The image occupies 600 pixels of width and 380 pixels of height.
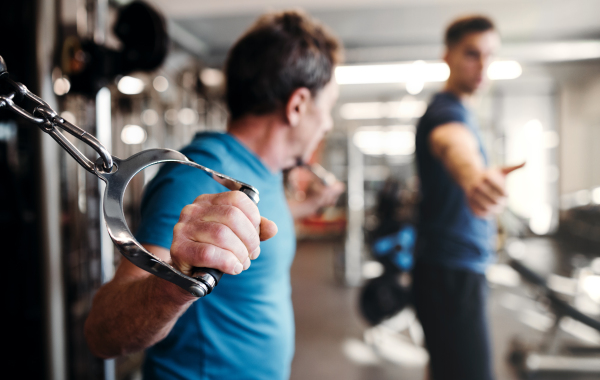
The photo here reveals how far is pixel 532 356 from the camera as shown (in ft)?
8.33

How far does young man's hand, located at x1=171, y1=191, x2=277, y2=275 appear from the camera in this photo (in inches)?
15.8

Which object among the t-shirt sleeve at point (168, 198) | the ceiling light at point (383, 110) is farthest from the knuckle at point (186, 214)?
the ceiling light at point (383, 110)

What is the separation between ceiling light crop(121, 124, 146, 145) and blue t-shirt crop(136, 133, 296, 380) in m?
2.62

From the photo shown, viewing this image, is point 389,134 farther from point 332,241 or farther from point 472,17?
point 472,17

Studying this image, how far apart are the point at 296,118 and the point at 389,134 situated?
7711 mm

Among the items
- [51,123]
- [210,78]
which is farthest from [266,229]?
[210,78]

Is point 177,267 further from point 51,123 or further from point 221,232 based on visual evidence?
point 51,123

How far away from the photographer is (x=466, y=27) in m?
1.34

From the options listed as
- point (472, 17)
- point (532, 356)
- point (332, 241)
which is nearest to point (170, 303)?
point (472, 17)

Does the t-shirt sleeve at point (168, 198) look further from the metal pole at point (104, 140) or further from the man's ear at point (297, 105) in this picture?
the metal pole at point (104, 140)

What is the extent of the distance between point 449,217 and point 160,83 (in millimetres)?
3314

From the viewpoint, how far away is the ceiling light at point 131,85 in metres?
3.17

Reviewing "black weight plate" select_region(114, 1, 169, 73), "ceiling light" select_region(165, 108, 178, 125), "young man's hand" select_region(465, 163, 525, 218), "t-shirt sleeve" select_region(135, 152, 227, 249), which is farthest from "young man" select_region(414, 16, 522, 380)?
"ceiling light" select_region(165, 108, 178, 125)

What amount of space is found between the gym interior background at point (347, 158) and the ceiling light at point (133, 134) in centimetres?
3
